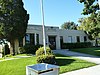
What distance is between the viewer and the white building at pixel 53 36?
84.8 feet

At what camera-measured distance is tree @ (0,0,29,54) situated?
71.3ft

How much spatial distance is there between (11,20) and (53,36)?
919 cm

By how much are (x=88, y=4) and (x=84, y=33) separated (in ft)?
55.0

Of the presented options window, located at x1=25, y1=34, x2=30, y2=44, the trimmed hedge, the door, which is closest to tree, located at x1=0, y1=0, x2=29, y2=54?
window, located at x1=25, y1=34, x2=30, y2=44

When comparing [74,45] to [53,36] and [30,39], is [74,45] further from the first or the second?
[30,39]

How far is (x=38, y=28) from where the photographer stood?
87.7ft

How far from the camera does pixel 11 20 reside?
22.1 meters

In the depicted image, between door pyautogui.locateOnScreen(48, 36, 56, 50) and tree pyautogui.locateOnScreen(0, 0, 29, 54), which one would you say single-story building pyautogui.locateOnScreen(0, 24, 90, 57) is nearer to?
door pyautogui.locateOnScreen(48, 36, 56, 50)

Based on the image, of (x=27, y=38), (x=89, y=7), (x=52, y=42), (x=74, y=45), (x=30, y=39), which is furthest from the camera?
Answer: (x=74, y=45)

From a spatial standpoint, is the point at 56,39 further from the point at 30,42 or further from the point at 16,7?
the point at 16,7

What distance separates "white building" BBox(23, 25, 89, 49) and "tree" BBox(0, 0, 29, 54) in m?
2.77

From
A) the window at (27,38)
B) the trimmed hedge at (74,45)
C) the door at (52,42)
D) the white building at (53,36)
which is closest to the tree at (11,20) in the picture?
the window at (27,38)

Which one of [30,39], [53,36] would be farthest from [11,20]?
[53,36]

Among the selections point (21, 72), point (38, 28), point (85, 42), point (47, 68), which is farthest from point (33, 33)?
point (47, 68)
